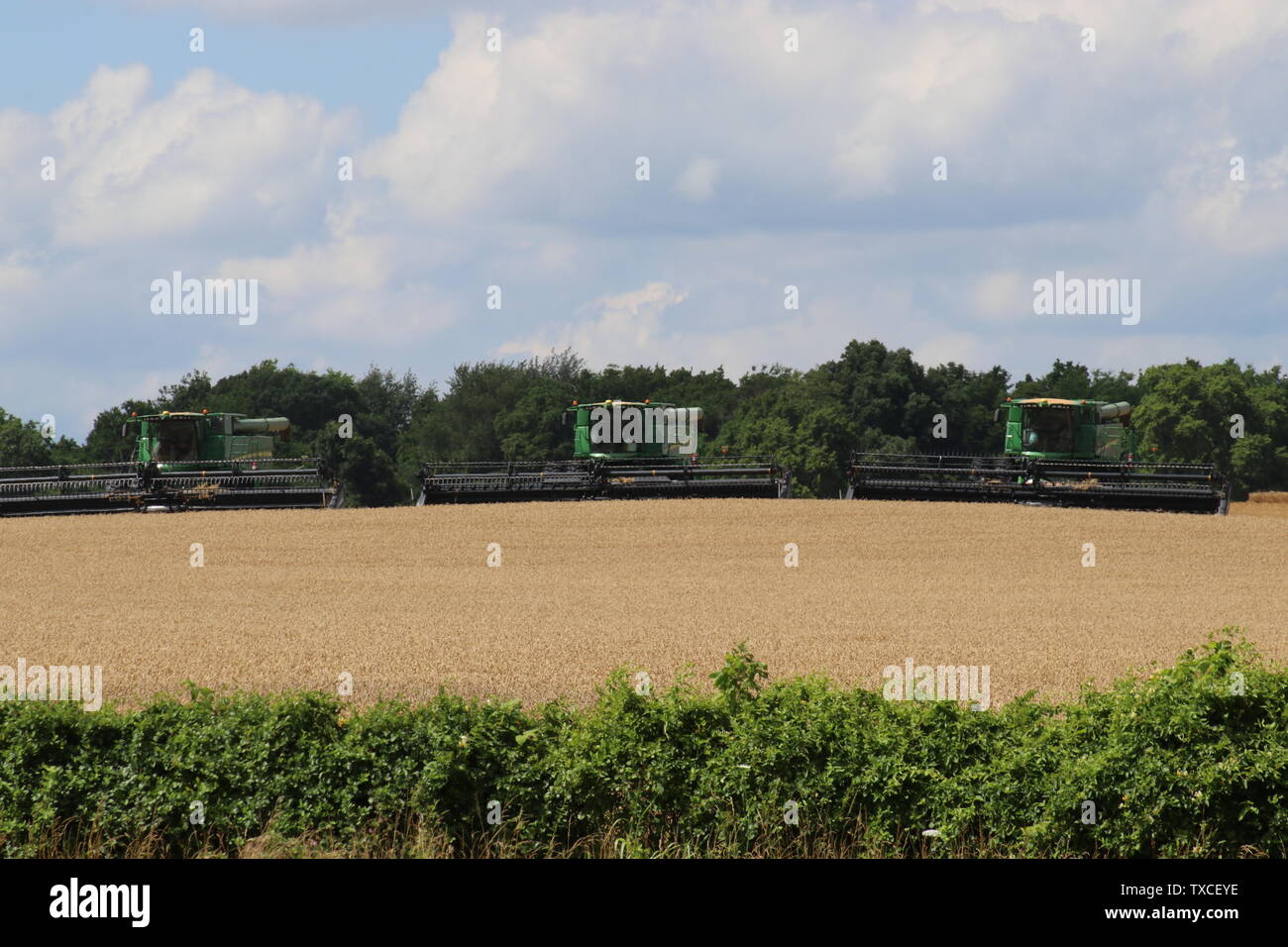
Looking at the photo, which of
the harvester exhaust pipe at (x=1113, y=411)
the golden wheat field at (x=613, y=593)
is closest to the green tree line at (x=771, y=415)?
the harvester exhaust pipe at (x=1113, y=411)

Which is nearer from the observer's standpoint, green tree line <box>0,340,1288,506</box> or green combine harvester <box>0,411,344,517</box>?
green combine harvester <box>0,411,344,517</box>

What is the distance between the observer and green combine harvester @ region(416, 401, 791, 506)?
41.4 meters

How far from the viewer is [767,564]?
2991 cm

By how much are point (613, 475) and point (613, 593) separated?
1692 centimetres

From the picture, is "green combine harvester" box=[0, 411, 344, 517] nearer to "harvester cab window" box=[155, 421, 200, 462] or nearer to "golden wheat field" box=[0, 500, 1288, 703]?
"harvester cab window" box=[155, 421, 200, 462]

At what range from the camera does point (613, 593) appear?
25125 millimetres

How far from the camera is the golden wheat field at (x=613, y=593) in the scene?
17.5m

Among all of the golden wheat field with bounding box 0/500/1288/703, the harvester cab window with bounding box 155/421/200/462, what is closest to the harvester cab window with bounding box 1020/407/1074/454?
the golden wheat field with bounding box 0/500/1288/703

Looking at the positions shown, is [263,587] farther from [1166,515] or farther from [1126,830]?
[1166,515]

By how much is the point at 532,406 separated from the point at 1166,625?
6830 cm

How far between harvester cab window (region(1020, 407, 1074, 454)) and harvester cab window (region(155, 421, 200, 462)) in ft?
87.2

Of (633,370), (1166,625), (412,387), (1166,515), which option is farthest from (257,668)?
(412,387)

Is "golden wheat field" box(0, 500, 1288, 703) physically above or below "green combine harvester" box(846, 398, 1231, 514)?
below

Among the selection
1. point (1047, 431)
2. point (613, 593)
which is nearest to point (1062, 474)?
point (1047, 431)
